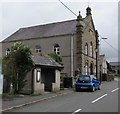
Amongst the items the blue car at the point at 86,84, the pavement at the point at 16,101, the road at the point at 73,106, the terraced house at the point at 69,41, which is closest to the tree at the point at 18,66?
the pavement at the point at 16,101

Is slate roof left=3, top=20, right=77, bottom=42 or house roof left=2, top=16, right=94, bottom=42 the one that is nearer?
house roof left=2, top=16, right=94, bottom=42

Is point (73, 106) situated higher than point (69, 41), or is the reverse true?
point (69, 41)

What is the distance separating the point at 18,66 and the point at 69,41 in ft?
82.3

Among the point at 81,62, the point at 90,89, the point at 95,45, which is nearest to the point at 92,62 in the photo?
the point at 95,45

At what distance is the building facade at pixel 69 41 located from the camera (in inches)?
1815

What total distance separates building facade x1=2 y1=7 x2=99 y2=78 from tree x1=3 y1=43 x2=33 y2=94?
64.8 feet

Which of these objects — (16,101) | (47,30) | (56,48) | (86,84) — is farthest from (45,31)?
(16,101)

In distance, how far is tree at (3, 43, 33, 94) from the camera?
21.7 meters

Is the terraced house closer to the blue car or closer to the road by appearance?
the blue car

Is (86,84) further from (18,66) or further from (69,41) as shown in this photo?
(69,41)

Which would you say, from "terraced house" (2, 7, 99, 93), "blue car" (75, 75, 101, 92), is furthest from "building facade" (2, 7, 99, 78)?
"blue car" (75, 75, 101, 92)

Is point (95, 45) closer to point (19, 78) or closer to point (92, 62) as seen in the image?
point (92, 62)

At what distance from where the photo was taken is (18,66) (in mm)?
22156

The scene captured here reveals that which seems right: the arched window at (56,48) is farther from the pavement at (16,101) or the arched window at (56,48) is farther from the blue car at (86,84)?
the pavement at (16,101)
